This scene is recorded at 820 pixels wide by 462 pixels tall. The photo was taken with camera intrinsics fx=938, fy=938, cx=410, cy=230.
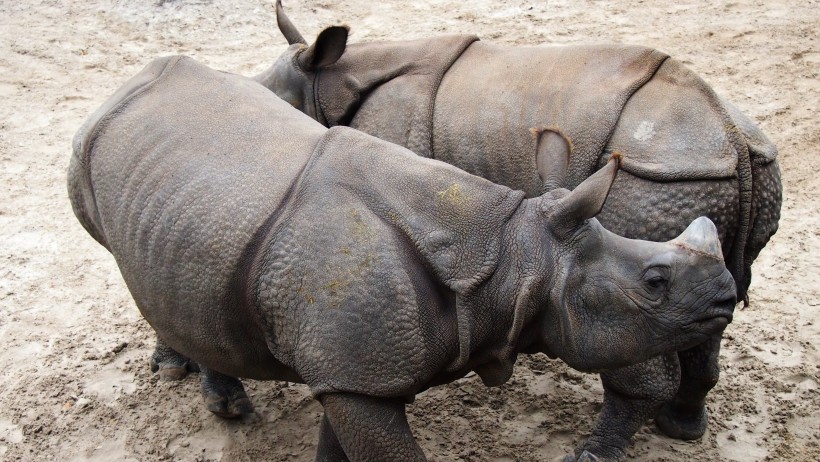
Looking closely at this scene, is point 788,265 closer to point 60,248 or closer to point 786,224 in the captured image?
point 786,224

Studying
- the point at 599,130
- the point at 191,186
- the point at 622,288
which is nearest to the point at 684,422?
the point at 599,130

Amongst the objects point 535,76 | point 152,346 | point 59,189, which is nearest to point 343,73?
point 535,76

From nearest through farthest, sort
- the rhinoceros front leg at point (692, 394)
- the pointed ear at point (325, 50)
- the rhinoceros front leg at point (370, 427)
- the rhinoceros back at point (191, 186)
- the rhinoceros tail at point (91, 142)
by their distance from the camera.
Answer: the rhinoceros front leg at point (370, 427)
the rhinoceros back at point (191, 186)
the rhinoceros tail at point (91, 142)
the rhinoceros front leg at point (692, 394)
the pointed ear at point (325, 50)

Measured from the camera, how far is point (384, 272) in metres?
3.20

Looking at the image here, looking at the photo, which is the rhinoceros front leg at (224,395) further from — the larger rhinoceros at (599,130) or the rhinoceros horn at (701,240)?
the rhinoceros horn at (701,240)

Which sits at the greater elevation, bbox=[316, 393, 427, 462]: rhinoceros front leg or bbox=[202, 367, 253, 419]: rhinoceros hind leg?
bbox=[316, 393, 427, 462]: rhinoceros front leg

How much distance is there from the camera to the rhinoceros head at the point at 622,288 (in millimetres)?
3102

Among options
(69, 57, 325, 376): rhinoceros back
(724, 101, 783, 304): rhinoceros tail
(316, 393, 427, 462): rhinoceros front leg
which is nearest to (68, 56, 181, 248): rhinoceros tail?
(69, 57, 325, 376): rhinoceros back

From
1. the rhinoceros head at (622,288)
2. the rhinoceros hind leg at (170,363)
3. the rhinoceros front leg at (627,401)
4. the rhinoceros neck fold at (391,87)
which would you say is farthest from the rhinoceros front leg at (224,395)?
the rhinoceros head at (622,288)

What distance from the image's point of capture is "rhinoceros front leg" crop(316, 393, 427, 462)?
10.9ft

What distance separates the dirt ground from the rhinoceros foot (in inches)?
2.5

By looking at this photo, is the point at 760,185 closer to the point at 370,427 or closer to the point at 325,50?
the point at 370,427

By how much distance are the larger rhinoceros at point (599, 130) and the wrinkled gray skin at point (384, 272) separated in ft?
1.22

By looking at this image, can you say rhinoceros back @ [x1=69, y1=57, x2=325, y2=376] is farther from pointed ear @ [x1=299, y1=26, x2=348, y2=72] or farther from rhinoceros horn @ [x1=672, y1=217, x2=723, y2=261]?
rhinoceros horn @ [x1=672, y1=217, x2=723, y2=261]
